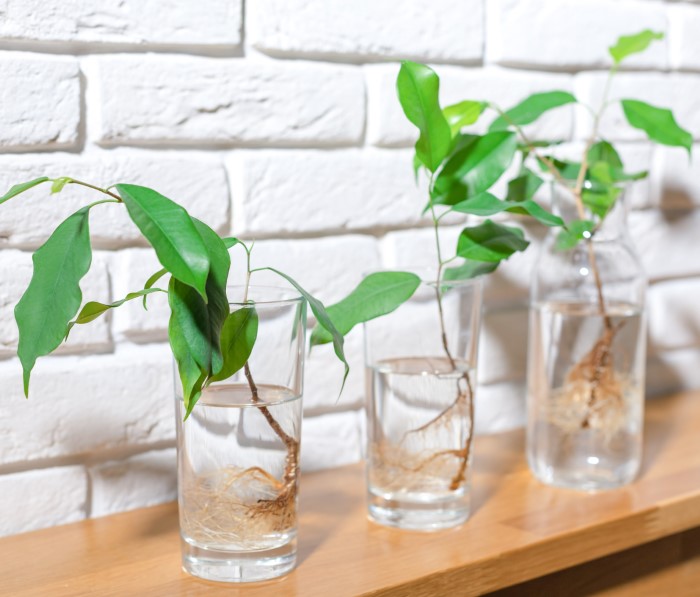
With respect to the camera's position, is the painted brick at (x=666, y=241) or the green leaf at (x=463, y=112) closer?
the green leaf at (x=463, y=112)

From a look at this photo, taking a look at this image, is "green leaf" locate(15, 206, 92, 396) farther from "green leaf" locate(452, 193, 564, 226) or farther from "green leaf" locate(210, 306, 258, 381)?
"green leaf" locate(452, 193, 564, 226)

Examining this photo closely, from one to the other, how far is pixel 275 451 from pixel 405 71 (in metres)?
0.27

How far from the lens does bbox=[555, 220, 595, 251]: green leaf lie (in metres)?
0.80

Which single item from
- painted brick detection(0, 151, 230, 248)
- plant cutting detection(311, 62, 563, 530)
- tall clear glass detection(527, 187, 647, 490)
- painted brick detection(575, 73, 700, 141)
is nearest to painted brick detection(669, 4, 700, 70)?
painted brick detection(575, 73, 700, 141)

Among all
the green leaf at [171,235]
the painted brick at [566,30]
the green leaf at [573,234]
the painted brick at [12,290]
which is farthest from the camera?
the painted brick at [566,30]

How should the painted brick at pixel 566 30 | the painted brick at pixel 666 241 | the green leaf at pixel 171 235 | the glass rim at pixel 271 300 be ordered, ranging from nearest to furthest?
the green leaf at pixel 171 235, the glass rim at pixel 271 300, the painted brick at pixel 566 30, the painted brick at pixel 666 241

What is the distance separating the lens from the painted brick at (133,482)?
759mm

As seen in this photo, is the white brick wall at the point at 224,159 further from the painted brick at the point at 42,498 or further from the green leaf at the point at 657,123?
the green leaf at the point at 657,123

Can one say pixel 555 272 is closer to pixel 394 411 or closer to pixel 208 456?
pixel 394 411

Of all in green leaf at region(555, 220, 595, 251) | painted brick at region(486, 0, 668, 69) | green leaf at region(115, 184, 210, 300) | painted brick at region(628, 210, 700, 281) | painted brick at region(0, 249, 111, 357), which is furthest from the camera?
painted brick at region(628, 210, 700, 281)

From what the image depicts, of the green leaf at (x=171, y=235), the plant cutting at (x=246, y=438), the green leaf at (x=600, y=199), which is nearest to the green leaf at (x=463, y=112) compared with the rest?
the green leaf at (x=600, y=199)

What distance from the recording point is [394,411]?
0.73 meters

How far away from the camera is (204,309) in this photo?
527 mm

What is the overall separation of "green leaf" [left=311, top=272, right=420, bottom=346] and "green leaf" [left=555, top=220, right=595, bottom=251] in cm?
16
